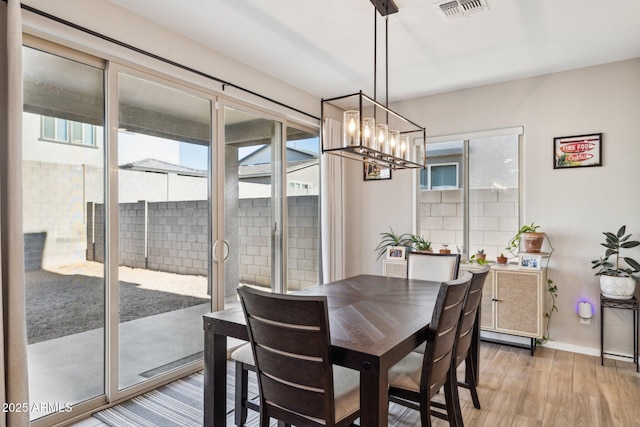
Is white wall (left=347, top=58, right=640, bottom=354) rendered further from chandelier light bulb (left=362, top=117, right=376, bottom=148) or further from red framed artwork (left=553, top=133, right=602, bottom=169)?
chandelier light bulb (left=362, top=117, right=376, bottom=148)

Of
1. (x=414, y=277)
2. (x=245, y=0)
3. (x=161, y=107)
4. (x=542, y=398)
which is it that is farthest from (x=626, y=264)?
(x=161, y=107)

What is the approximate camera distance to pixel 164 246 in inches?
113

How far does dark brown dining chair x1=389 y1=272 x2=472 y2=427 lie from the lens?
5.64 feet

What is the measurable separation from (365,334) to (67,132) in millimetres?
2136

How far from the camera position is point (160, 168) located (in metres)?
2.82

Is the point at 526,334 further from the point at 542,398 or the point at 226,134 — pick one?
the point at 226,134

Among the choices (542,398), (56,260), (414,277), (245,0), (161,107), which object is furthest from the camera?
(414,277)

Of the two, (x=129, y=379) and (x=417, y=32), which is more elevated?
(x=417, y=32)

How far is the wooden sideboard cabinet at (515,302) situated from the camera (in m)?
3.37

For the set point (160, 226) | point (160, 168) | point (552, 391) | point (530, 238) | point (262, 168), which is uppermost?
point (262, 168)

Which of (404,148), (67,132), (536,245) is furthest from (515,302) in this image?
(67,132)

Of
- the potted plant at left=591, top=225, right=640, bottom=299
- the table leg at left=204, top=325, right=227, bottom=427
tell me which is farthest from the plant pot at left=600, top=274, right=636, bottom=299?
the table leg at left=204, top=325, right=227, bottom=427

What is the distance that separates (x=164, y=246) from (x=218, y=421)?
1438 mm

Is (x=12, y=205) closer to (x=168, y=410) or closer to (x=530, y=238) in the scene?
(x=168, y=410)
